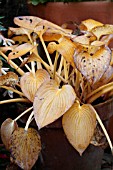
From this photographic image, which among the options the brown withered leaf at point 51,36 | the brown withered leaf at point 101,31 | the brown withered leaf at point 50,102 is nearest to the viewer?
the brown withered leaf at point 50,102

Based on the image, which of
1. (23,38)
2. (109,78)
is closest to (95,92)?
(109,78)

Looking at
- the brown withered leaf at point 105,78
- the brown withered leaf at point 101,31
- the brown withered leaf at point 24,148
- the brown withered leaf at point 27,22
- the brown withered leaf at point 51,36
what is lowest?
the brown withered leaf at point 24,148

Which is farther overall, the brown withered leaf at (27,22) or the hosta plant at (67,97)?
the brown withered leaf at (27,22)

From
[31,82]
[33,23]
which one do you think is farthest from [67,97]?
[33,23]

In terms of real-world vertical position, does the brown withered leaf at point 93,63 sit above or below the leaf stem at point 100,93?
above

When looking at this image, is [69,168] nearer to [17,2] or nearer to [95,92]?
[95,92]

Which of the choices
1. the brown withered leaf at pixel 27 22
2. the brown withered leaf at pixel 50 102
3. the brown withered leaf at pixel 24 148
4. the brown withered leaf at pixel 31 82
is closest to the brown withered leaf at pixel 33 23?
the brown withered leaf at pixel 27 22

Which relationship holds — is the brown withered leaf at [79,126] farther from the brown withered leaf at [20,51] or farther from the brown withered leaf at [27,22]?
the brown withered leaf at [27,22]
